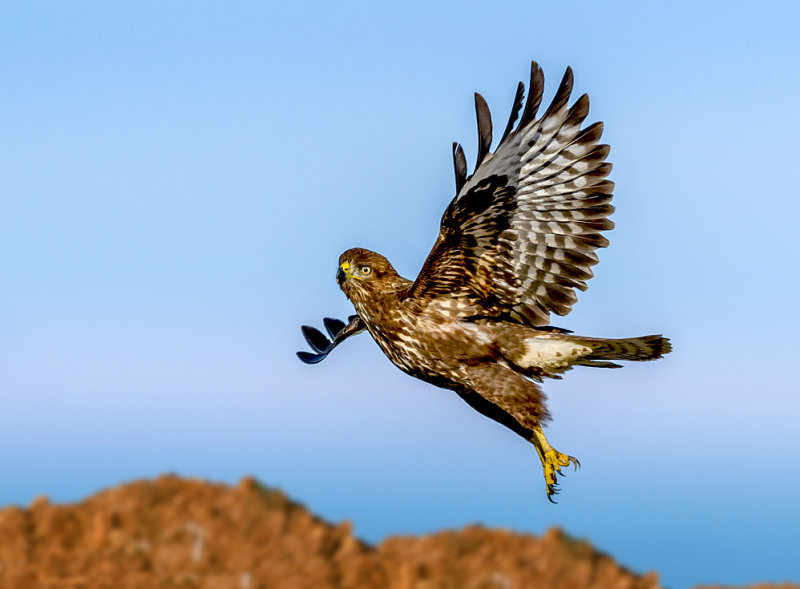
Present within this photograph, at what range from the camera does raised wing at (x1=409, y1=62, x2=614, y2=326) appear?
372 inches

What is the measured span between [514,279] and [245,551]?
5598mm

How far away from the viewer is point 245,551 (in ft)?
16.4

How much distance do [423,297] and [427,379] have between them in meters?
0.87

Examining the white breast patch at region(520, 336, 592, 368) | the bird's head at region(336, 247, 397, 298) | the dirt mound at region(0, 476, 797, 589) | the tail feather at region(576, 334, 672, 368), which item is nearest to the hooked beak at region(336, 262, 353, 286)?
the bird's head at region(336, 247, 397, 298)

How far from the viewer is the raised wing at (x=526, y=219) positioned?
31.0ft

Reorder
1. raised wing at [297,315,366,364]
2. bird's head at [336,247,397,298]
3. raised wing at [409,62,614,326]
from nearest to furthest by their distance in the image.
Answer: raised wing at [409,62,614,326], bird's head at [336,247,397,298], raised wing at [297,315,366,364]

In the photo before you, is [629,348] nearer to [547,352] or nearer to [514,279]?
[547,352]

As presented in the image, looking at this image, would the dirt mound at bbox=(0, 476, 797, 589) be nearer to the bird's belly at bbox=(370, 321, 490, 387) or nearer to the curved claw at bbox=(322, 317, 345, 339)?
the bird's belly at bbox=(370, 321, 490, 387)

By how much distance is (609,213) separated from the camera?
9742 mm

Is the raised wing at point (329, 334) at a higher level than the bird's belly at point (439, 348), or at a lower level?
higher

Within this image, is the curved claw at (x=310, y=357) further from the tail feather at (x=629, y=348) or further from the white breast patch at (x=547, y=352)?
the tail feather at (x=629, y=348)

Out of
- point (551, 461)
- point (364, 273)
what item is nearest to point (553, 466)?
point (551, 461)

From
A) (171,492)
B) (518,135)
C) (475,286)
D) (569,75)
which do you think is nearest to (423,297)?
(475,286)

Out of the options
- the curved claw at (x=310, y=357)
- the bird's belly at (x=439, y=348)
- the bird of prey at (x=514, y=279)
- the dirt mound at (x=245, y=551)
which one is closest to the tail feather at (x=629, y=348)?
the bird of prey at (x=514, y=279)
